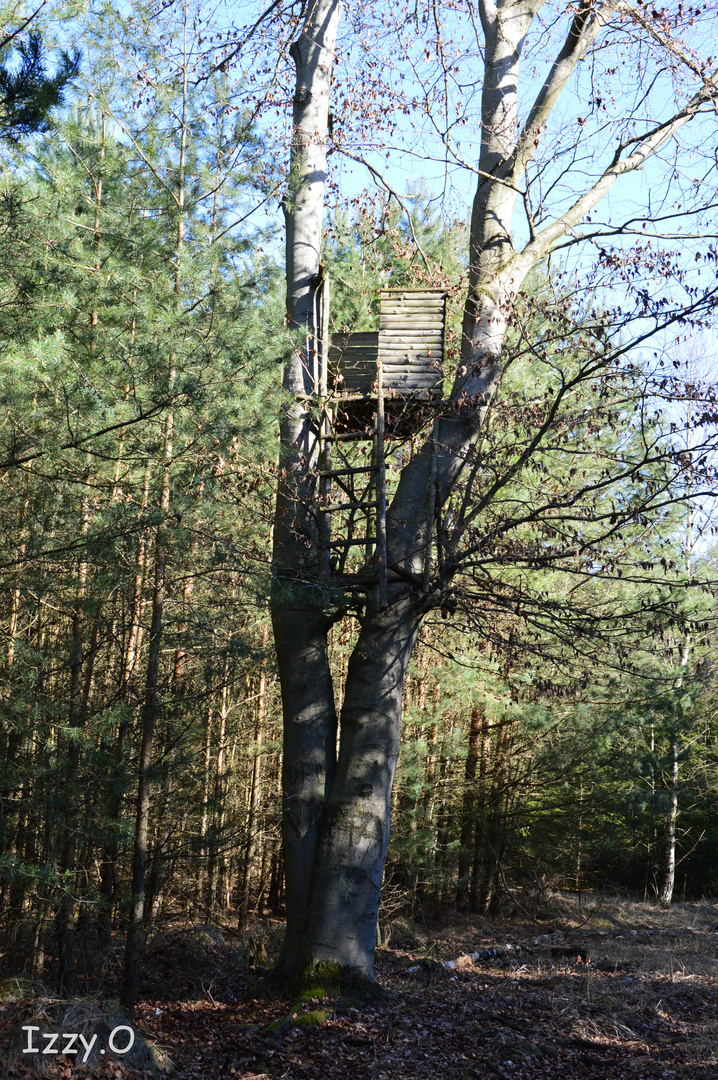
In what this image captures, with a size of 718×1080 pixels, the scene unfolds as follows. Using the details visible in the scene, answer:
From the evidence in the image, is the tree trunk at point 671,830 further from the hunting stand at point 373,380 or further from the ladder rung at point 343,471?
the ladder rung at point 343,471

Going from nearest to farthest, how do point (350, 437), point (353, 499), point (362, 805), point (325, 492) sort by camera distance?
point (362, 805), point (325, 492), point (350, 437), point (353, 499)

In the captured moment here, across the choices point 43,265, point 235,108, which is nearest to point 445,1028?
point 43,265

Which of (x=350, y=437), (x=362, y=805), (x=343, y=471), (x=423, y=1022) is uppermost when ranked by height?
(x=350, y=437)

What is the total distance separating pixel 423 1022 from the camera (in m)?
5.47

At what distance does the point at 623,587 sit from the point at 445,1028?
786cm

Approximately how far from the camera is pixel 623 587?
1200cm

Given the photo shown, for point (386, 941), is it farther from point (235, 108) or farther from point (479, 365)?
point (235, 108)

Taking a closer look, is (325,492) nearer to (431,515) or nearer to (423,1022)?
(431,515)

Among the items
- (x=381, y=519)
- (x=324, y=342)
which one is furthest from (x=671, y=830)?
(x=324, y=342)

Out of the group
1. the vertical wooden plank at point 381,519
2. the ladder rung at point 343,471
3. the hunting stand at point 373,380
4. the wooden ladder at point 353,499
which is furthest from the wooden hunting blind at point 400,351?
the ladder rung at point 343,471

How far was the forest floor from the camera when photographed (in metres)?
4.57

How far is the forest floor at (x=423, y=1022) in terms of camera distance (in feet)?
15.0

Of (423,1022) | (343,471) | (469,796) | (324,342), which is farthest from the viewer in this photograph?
(469,796)

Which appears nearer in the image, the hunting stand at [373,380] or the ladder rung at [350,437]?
the hunting stand at [373,380]
